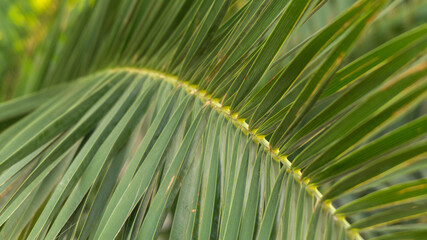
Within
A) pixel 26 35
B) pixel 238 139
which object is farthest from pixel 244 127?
pixel 26 35

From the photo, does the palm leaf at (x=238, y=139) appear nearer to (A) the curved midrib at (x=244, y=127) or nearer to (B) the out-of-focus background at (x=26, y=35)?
(A) the curved midrib at (x=244, y=127)

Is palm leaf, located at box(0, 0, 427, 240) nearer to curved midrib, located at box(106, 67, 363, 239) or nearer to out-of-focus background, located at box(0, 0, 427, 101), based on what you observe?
curved midrib, located at box(106, 67, 363, 239)

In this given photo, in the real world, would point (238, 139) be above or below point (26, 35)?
below

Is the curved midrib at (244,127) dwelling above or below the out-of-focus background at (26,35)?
below

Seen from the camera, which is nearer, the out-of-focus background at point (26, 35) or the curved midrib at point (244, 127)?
the curved midrib at point (244, 127)

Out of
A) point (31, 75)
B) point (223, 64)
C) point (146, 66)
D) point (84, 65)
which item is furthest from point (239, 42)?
point (31, 75)

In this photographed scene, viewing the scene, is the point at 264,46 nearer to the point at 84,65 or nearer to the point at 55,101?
the point at 55,101

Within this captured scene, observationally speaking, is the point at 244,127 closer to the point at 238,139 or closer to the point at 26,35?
the point at 238,139

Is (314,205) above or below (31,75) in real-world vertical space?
below

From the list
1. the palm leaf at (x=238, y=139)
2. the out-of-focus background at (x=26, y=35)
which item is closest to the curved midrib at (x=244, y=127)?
the palm leaf at (x=238, y=139)

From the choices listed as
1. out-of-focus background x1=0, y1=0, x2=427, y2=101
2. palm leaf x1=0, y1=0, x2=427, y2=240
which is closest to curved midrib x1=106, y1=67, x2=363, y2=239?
palm leaf x1=0, y1=0, x2=427, y2=240

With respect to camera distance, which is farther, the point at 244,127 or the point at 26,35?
the point at 26,35
